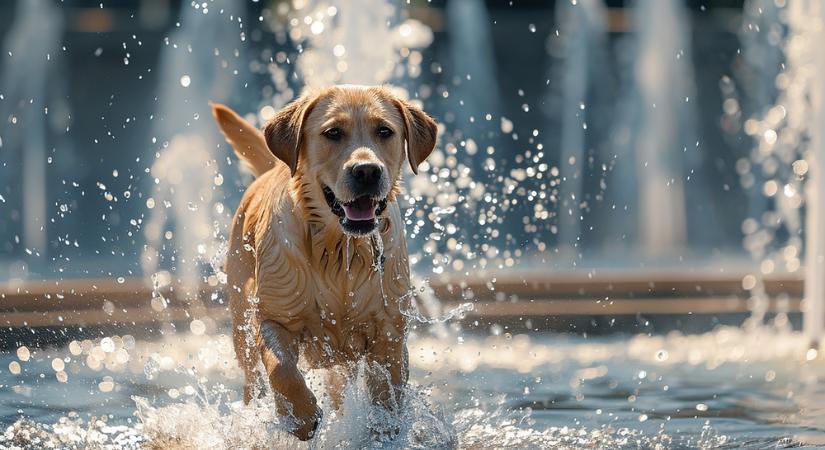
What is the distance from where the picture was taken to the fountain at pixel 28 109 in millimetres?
21938

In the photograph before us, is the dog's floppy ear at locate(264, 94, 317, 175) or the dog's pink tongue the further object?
the dog's floppy ear at locate(264, 94, 317, 175)

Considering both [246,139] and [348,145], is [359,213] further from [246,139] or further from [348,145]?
[246,139]

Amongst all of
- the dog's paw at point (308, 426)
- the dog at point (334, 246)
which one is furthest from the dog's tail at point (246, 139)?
the dog's paw at point (308, 426)

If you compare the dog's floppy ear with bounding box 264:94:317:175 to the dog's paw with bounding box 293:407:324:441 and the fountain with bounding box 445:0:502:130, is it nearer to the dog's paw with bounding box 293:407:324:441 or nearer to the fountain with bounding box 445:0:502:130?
the dog's paw with bounding box 293:407:324:441

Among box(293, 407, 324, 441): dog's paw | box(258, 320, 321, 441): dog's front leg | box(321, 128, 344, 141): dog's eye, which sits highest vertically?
box(321, 128, 344, 141): dog's eye

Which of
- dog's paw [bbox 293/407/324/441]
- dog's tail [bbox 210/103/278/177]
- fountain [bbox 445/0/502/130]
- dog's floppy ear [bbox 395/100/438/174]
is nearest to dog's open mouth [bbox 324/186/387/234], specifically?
dog's floppy ear [bbox 395/100/438/174]

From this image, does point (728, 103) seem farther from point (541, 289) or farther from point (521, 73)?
point (541, 289)

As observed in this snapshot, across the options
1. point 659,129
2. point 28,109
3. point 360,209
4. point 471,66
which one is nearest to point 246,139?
point 360,209

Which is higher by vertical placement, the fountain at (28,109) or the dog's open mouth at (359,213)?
the fountain at (28,109)

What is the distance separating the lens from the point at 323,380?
561cm

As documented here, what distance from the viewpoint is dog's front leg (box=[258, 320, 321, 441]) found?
4.71 metres

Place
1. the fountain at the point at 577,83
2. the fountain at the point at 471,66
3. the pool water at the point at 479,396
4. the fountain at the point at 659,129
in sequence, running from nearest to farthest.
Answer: the pool water at the point at 479,396 < the fountain at the point at 659,129 < the fountain at the point at 577,83 < the fountain at the point at 471,66

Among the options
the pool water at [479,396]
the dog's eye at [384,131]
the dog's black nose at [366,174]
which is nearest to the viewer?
the dog's black nose at [366,174]

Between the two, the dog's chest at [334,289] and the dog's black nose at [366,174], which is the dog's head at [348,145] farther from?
the dog's chest at [334,289]
